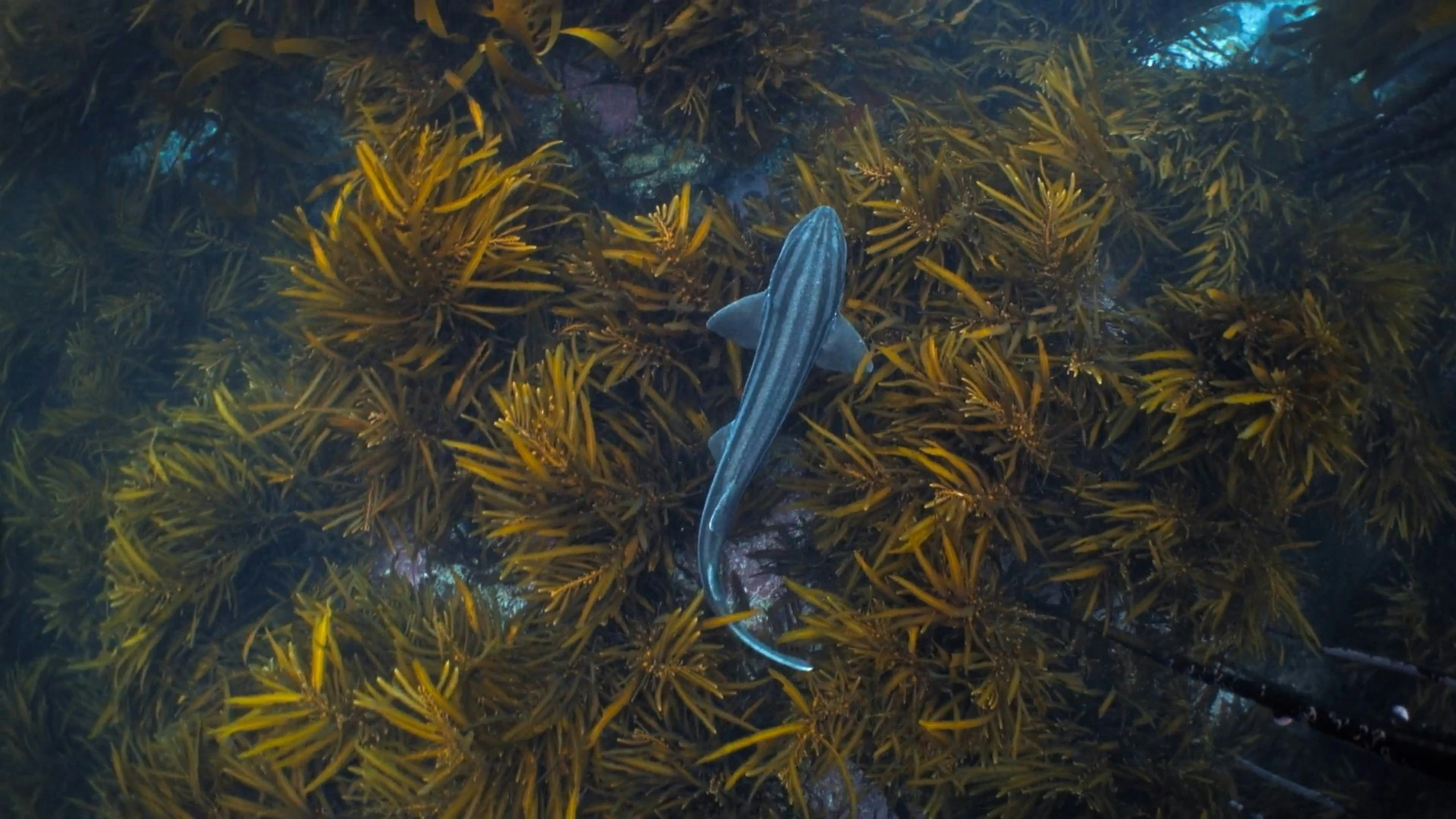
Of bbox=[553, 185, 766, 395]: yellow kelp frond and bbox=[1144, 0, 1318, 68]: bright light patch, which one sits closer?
bbox=[553, 185, 766, 395]: yellow kelp frond

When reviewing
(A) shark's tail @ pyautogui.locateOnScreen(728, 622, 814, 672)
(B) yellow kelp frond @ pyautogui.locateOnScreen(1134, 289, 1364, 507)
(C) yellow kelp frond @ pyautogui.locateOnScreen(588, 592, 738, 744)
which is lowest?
(C) yellow kelp frond @ pyautogui.locateOnScreen(588, 592, 738, 744)

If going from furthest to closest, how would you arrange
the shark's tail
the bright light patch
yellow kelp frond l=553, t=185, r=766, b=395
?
the bright light patch, yellow kelp frond l=553, t=185, r=766, b=395, the shark's tail

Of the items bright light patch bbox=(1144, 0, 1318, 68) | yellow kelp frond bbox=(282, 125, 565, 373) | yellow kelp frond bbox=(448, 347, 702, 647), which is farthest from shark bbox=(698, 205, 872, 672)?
bright light patch bbox=(1144, 0, 1318, 68)

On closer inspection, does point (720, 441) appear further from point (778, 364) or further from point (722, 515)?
point (778, 364)

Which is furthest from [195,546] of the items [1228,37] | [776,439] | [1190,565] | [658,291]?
[1228,37]

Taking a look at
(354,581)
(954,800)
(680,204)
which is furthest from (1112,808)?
(354,581)

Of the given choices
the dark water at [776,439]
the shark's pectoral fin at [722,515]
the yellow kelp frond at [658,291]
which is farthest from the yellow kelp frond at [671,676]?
the yellow kelp frond at [658,291]

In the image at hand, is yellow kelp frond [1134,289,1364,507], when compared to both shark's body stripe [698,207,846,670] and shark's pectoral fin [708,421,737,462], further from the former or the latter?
shark's pectoral fin [708,421,737,462]

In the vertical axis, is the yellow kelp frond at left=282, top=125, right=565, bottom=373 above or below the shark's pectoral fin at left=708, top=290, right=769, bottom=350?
below

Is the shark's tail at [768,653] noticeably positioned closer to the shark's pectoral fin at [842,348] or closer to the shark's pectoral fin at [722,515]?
the shark's pectoral fin at [722,515]
